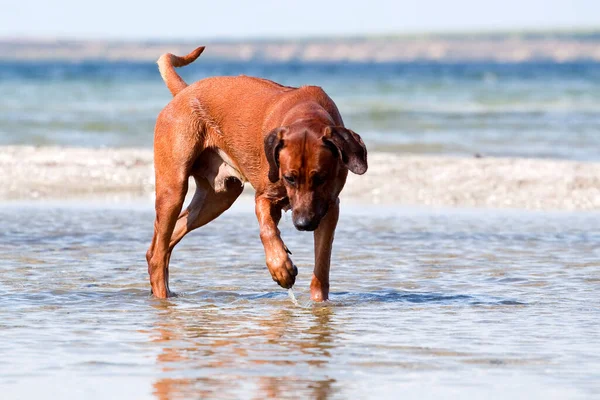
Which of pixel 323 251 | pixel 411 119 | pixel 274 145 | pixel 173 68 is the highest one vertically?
pixel 411 119

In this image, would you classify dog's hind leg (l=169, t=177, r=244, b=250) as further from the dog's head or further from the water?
the water

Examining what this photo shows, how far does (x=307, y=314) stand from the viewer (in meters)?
6.71

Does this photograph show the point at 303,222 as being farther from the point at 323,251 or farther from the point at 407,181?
the point at 407,181

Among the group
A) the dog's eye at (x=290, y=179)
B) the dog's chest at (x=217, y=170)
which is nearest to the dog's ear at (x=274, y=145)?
the dog's eye at (x=290, y=179)

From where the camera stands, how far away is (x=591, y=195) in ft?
40.3

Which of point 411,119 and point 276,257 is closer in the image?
point 276,257

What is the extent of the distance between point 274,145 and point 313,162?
25 centimetres

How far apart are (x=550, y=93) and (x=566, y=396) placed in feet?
116

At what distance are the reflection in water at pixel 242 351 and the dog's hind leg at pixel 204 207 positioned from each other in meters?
0.79

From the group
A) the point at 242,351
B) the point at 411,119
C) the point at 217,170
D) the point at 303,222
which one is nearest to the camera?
the point at 242,351

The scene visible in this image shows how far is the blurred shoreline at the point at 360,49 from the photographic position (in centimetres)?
13750

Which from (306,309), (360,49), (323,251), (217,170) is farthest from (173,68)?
(360,49)

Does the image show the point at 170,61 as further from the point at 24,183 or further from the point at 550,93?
the point at 550,93

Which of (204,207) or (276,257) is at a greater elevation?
(204,207)
